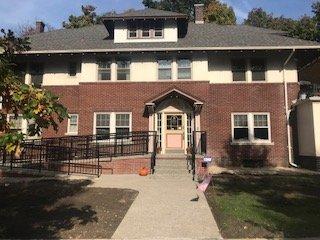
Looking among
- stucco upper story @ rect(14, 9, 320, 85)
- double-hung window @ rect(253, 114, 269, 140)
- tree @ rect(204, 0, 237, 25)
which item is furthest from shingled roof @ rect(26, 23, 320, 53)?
tree @ rect(204, 0, 237, 25)

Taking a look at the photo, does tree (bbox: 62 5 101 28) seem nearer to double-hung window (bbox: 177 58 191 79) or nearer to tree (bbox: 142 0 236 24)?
tree (bbox: 142 0 236 24)

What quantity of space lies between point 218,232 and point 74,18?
47.9 meters

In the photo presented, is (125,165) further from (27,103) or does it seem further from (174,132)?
(27,103)

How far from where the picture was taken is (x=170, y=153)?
809 inches

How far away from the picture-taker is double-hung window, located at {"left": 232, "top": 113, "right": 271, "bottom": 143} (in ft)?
68.8

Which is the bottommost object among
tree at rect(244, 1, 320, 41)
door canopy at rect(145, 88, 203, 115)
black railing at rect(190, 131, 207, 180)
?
black railing at rect(190, 131, 207, 180)

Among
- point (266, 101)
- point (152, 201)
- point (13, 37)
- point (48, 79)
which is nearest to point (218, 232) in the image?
point (152, 201)

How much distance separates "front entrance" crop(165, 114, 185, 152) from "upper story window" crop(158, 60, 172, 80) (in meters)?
2.15

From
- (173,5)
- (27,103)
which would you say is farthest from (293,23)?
(27,103)

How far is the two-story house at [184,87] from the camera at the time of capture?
20.8 meters

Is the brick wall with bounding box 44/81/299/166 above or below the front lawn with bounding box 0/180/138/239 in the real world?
above

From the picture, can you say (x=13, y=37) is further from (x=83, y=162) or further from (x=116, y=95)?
(x=116, y=95)

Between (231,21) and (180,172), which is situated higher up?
(231,21)

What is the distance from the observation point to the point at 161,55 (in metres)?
21.6
